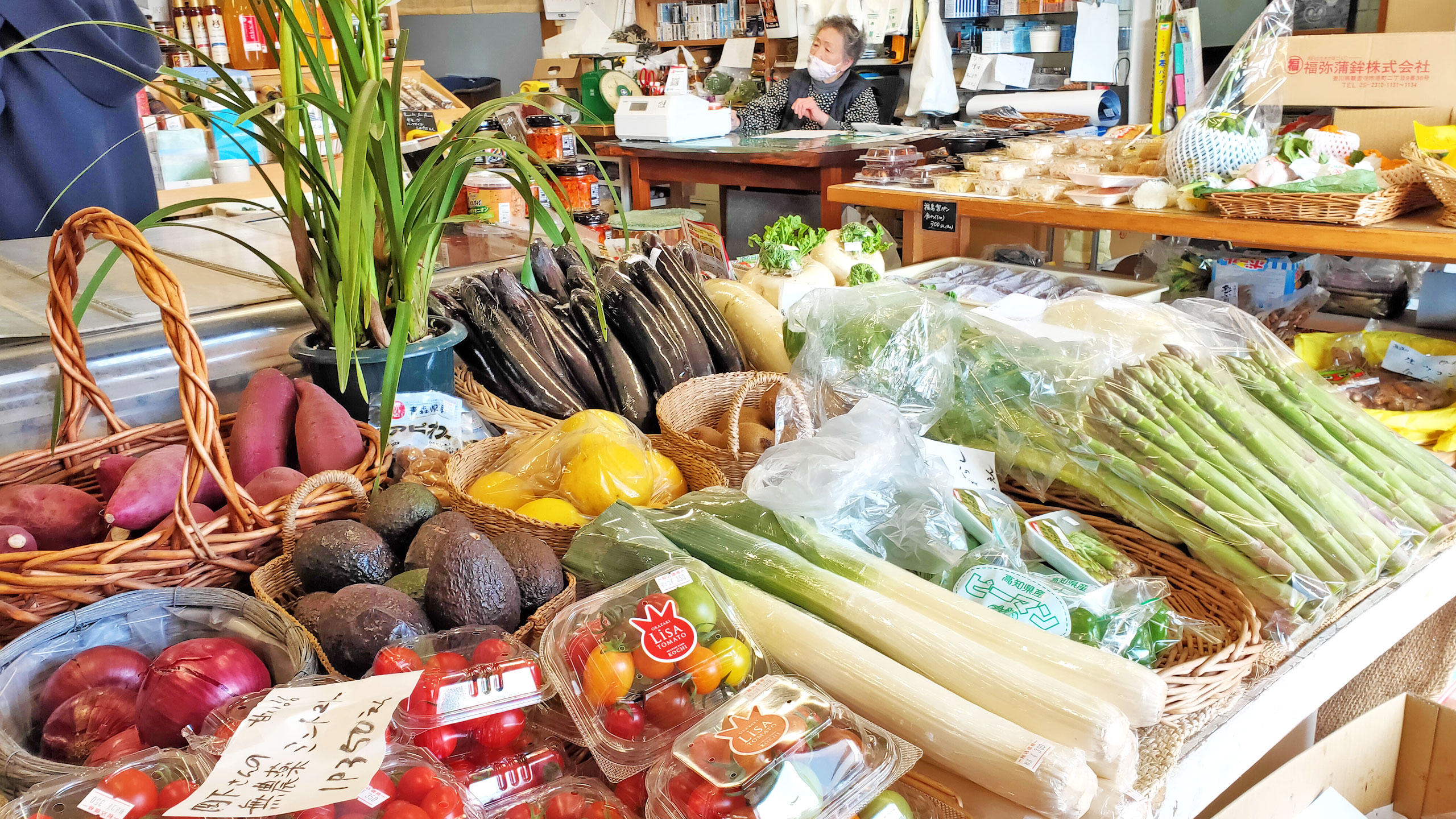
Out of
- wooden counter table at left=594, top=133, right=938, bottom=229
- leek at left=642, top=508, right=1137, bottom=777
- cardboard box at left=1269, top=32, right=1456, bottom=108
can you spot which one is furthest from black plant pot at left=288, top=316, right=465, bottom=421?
wooden counter table at left=594, top=133, right=938, bottom=229

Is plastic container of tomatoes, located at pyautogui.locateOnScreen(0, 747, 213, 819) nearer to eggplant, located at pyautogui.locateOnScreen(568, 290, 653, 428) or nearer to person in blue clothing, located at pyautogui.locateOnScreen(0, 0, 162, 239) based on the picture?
eggplant, located at pyautogui.locateOnScreen(568, 290, 653, 428)

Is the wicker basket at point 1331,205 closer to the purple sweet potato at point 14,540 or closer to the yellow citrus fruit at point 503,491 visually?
the yellow citrus fruit at point 503,491

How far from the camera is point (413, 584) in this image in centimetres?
95

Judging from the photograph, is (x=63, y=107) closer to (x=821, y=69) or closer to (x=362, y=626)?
(x=362, y=626)

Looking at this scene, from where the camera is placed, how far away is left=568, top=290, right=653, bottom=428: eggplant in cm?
160

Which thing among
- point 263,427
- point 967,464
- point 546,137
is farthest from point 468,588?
point 546,137

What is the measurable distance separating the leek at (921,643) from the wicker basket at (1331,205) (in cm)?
147

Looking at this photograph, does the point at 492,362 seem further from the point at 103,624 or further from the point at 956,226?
the point at 956,226

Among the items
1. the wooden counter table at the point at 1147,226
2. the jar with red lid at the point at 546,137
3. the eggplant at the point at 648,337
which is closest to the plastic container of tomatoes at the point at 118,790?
the eggplant at the point at 648,337

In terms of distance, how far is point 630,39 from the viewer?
25.1 feet

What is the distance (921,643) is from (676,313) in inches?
37.8

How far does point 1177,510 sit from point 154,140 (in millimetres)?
3533

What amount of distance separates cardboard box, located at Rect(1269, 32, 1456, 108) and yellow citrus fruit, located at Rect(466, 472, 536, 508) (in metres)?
2.00

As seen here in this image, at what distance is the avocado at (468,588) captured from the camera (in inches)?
34.3
